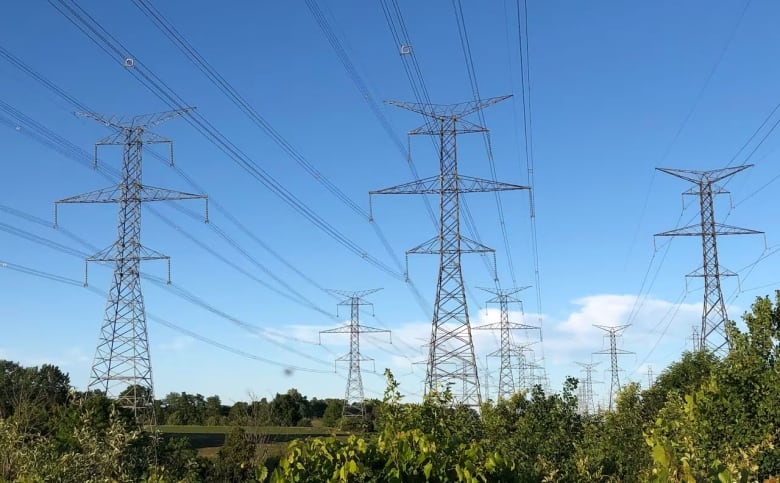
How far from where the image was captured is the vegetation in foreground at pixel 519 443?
21.9 ft

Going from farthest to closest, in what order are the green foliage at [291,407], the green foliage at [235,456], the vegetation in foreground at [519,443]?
the green foliage at [291,407], the green foliage at [235,456], the vegetation in foreground at [519,443]

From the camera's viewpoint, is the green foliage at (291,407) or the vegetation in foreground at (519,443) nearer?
the vegetation in foreground at (519,443)

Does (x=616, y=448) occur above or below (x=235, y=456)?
above

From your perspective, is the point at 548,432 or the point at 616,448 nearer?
the point at 548,432

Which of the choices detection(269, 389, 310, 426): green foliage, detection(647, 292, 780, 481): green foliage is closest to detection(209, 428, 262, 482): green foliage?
detection(647, 292, 780, 481): green foliage

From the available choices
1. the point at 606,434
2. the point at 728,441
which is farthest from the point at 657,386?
the point at 728,441

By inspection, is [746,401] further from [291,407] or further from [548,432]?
[291,407]

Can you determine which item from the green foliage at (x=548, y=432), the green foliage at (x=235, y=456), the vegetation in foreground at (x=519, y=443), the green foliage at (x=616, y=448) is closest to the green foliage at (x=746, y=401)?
the vegetation in foreground at (x=519, y=443)

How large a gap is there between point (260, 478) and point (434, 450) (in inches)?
61.3

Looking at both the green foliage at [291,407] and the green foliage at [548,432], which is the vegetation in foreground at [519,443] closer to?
the green foliage at [548,432]

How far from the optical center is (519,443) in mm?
24469

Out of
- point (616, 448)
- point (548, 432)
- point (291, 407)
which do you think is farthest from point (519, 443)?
point (291, 407)

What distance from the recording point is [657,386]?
54.6 meters

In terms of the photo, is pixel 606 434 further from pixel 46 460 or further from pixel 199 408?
pixel 199 408
